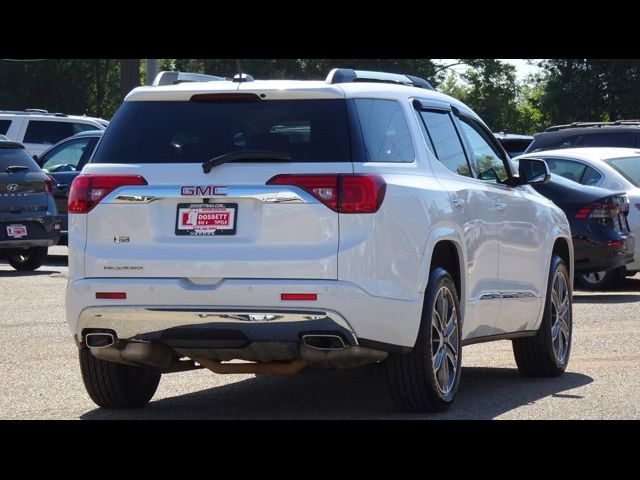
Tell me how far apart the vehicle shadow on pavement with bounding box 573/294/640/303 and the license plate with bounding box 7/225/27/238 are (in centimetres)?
723

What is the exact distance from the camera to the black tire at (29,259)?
68.5 feet

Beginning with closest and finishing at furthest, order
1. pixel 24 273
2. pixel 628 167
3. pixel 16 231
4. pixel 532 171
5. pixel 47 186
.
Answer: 1. pixel 532 171
2. pixel 628 167
3. pixel 16 231
4. pixel 24 273
5. pixel 47 186

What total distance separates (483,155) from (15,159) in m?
11.4

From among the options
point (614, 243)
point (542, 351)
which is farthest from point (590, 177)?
point (542, 351)

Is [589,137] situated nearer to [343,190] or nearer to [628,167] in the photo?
[628,167]

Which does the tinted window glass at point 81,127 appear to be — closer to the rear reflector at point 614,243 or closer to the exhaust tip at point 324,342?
the rear reflector at point 614,243

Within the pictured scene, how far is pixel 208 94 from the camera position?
27.6 feet

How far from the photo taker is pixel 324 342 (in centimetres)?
791

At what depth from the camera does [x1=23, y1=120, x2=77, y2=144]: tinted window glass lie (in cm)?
2700

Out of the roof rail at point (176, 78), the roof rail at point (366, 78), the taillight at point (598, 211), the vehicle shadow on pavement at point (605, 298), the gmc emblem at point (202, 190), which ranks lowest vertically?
the vehicle shadow on pavement at point (605, 298)

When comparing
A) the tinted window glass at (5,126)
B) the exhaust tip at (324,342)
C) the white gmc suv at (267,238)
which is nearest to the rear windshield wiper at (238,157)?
the white gmc suv at (267,238)

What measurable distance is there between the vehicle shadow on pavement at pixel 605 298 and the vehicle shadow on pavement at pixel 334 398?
222 inches
